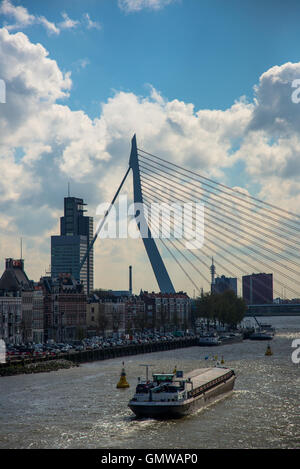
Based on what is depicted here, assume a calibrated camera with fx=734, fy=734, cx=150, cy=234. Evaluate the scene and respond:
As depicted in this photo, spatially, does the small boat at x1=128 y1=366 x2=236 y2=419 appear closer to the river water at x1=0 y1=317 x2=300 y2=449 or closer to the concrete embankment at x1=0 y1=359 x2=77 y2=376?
the river water at x1=0 y1=317 x2=300 y2=449

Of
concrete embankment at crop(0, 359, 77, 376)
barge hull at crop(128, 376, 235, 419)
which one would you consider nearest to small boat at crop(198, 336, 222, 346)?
concrete embankment at crop(0, 359, 77, 376)

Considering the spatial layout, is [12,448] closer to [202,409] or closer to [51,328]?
[202,409]

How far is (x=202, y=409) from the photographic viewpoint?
2068 inches

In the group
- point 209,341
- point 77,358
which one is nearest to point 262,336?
point 209,341

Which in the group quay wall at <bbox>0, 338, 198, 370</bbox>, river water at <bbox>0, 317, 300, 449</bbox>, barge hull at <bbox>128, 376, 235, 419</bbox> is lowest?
river water at <bbox>0, 317, 300, 449</bbox>

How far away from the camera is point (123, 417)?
4834 cm

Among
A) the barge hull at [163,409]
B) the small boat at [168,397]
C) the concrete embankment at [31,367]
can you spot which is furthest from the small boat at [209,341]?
the barge hull at [163,409]

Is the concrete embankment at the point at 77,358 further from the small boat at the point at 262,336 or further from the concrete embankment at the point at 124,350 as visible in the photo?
the small boat at the point at 262,336

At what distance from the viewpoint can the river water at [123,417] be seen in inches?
1613

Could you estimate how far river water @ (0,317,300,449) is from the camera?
134ft

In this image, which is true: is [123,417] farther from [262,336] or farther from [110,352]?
[262,336]

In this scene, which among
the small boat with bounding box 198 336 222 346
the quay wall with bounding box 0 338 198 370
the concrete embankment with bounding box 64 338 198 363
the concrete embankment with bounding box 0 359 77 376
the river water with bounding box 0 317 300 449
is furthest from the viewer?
the small boat with bounding box 198 336 222 346
